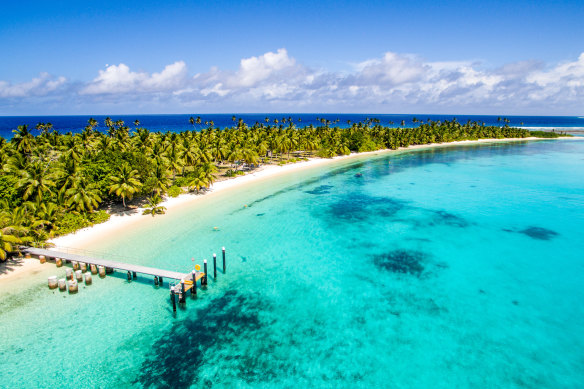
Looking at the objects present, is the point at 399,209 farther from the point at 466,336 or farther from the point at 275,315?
the point at 275,315

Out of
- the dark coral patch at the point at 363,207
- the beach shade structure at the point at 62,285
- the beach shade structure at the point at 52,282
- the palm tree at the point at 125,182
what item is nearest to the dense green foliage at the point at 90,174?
the palm tree at the point at 125,182

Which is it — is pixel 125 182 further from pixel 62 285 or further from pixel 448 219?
pixel 448 219

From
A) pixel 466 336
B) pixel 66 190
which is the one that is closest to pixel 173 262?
pixel 66 190

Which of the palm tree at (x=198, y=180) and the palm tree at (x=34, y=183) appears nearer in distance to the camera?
the palm tree at (x=34, y=183)

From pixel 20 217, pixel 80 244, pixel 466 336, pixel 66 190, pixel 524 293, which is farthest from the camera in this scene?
pixel 66 190

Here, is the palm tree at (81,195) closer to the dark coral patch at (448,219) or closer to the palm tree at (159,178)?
the palm tree at (159,178)
